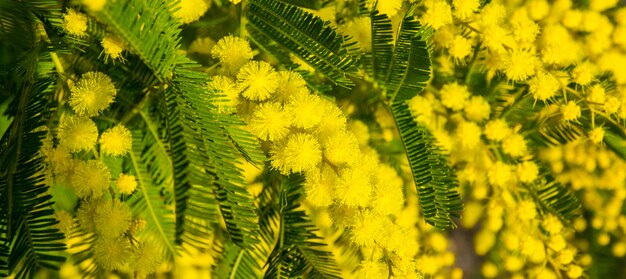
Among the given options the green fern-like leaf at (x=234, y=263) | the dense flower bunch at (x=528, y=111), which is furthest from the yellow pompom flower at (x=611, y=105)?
the green fern-like leaf at (x=234, y=263)

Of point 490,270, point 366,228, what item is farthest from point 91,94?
point 490,270

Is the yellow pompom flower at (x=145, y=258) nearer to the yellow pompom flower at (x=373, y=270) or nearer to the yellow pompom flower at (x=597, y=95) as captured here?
the yellow pompom flower at (x=373, y=270)

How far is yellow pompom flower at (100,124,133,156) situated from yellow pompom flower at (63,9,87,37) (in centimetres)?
13

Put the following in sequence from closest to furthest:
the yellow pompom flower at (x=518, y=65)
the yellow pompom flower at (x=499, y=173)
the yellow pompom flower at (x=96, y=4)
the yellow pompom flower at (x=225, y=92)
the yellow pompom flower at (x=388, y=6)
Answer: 1. the yellow pompom flower at (x=96, y=4)
2. the yellow pompom flower at (x=225, y=92)
3. the yellow pompom flower at (x=388, y=6)
4. the yellow pompom flower at (x=518, y=65)
5. the yellow pompom flower at (x=499, y=173)

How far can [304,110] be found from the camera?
0.66m

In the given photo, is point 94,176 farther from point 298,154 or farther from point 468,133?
point 468,133

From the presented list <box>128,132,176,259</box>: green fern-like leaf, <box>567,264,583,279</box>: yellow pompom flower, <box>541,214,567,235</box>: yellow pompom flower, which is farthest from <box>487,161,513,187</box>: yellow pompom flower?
<box>128,132,176,259</box>: green fern-like leaf

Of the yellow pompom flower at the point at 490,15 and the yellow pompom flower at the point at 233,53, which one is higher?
the yellow pompom flower at the point at 233,53

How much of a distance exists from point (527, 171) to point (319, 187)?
0.47 m

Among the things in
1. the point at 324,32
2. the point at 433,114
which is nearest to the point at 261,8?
the point at 324,32

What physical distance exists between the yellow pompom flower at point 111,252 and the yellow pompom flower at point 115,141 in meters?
0.11

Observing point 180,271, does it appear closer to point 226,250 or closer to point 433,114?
point 226,250

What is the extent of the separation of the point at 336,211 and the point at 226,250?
219mm

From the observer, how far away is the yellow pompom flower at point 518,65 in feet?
2.80
